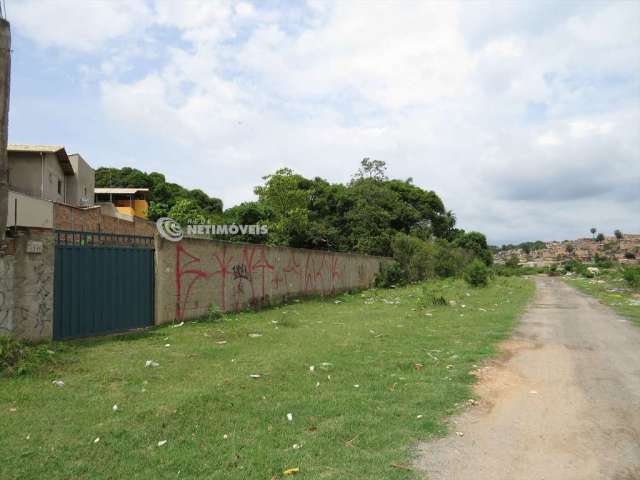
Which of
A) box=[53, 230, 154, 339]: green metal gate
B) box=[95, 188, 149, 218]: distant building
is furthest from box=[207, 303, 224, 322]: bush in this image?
box=[95, 188, 149, 218]: distant building

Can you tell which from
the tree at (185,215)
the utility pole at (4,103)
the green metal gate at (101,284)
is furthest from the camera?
the tree at (185,215)

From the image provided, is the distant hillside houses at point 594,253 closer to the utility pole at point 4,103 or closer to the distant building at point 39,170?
the distant building at point 39,170

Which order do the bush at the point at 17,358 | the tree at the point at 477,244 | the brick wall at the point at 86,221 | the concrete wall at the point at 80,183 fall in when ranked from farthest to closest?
1. the tree at the point at 477,244
2. the concrete wall at the point at 80,183
3. the brick wall at the point at 86,221
4. the bush at the point at 17,358

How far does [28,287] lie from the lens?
22.3ft

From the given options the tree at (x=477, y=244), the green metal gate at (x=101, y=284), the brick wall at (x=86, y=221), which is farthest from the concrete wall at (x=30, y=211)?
the tree at (x=477, y=244)

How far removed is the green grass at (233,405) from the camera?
3.40m

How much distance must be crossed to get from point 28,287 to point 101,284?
1.46m

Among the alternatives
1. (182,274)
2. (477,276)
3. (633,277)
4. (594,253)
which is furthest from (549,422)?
(594,253)

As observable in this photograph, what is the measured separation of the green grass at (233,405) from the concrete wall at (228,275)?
1505mm

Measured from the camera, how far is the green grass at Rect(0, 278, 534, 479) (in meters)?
3.40

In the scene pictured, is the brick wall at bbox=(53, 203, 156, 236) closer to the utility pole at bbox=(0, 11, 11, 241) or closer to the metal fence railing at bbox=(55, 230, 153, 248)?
the metal fence railing at bbox=(55, 230, 153, 248)

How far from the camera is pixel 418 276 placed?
29297 millimetres

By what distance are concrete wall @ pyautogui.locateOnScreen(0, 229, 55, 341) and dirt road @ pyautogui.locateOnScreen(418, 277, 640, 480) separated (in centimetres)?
596

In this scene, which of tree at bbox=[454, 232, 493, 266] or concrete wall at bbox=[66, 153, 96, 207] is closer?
concrete wall at bbox=[66, 153, 96, 207]
